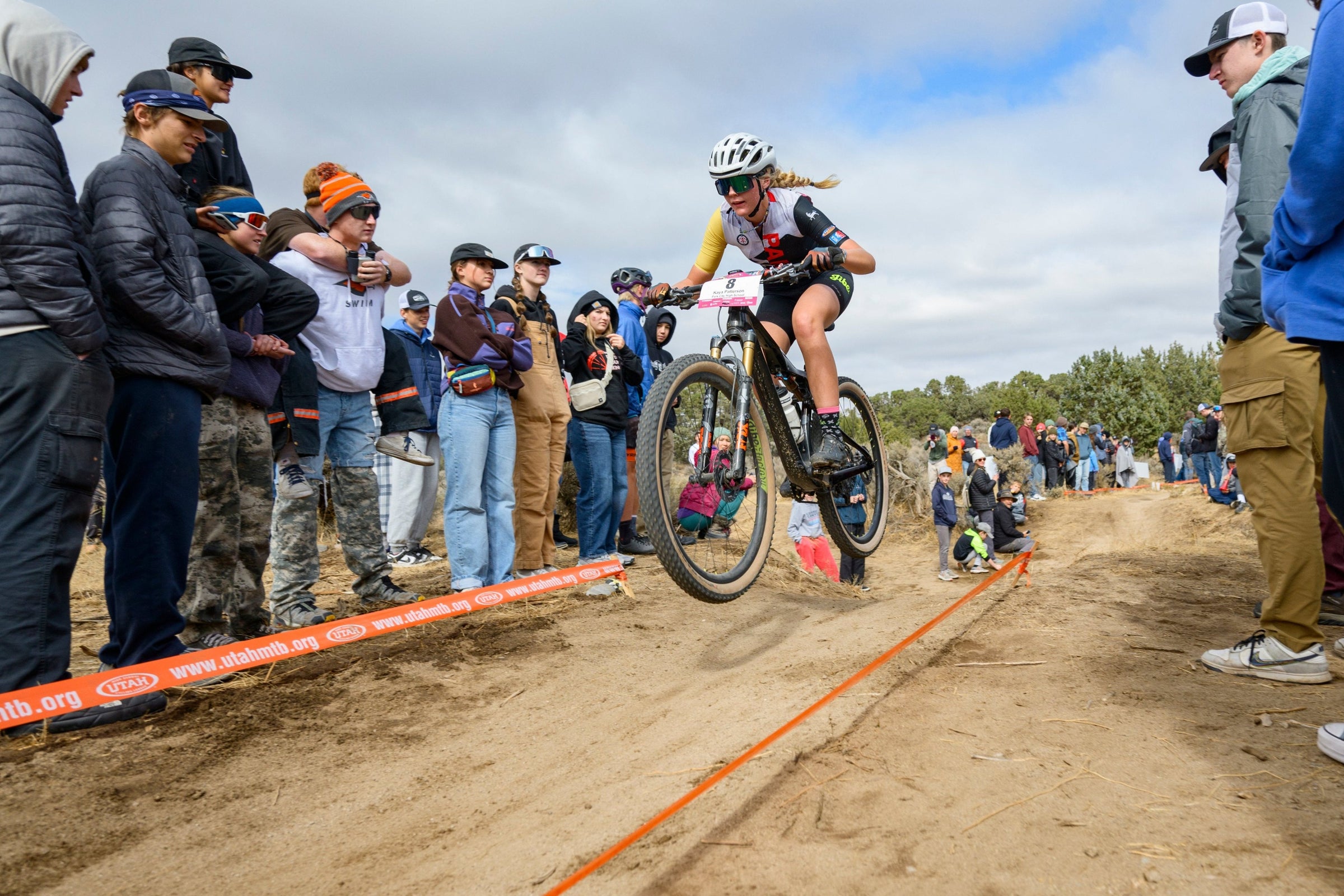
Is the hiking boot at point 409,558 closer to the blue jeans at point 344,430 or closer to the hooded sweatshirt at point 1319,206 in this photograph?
the blue jeans at point 344,430

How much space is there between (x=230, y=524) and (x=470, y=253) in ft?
9.04

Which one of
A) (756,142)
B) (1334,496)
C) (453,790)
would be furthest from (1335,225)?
(453,790)

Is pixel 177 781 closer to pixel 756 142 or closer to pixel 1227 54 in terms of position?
pixel 756 142

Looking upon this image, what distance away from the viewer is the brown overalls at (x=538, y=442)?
639 cm

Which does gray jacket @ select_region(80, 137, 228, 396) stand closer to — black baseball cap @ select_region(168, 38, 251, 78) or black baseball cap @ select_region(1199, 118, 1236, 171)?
black baseball cap @ select_region(168, 38, 251, 78)

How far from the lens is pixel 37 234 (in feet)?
9.83

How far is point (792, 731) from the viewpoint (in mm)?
3090

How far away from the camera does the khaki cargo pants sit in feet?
11.9

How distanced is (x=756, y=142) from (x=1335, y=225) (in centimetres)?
302

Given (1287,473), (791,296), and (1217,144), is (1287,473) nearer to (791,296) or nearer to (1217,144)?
(1217,144)

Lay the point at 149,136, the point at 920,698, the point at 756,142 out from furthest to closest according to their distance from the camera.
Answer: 1. the point at 756,142
2. the point at 149,136
3. the point at 920,698

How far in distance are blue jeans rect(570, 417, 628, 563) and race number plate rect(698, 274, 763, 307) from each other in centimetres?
291

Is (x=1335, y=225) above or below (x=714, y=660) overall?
above

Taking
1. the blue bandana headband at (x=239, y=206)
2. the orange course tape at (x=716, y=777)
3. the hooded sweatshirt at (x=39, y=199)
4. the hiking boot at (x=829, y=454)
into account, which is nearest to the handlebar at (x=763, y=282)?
the hiking boot at (x=829, y=454)
